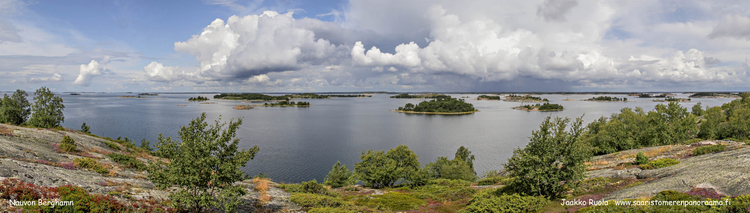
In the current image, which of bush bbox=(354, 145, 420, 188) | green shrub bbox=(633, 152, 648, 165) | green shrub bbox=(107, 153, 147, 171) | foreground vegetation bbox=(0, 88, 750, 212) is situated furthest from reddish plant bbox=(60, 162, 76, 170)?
green shrub bbox=(633, 152, 648, 165)

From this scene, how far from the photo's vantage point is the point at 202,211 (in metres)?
16.8

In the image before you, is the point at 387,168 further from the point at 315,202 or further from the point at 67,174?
the point at 67,174

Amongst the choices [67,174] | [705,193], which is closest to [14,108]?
[67,174]

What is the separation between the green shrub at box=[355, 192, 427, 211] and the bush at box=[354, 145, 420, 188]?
41.7 ft

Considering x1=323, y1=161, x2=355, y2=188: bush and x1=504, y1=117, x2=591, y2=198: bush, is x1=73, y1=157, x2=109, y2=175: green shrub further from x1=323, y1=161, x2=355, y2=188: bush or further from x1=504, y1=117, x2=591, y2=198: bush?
x1=504, y1=117, x2=591, y2=198: bush

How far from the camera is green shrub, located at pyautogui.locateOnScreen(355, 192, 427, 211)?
22.8 m

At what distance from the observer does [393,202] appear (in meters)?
24.1

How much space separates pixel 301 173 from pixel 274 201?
95.3ft

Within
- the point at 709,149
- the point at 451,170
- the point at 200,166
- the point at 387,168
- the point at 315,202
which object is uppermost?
the point at 200,166

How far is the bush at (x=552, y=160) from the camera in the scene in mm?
19719

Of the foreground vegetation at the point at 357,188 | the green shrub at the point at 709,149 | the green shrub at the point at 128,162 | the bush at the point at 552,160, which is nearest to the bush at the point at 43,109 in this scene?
the foreground vegetation at the point at 357,188

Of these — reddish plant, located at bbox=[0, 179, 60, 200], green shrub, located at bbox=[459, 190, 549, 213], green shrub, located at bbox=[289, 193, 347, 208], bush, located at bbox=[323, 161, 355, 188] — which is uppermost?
reddish plant, located at bbox=[0, 179, 60, 200]

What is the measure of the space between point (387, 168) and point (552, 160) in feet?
72.6

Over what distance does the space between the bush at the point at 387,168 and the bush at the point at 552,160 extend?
65.4ft
